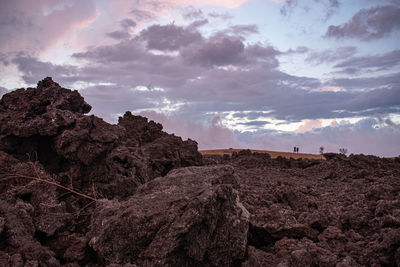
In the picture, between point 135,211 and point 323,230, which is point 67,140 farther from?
point 323,230

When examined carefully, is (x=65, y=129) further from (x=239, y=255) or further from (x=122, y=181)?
(x=239, y=255)

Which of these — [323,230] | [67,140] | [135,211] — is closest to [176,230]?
[135,211]

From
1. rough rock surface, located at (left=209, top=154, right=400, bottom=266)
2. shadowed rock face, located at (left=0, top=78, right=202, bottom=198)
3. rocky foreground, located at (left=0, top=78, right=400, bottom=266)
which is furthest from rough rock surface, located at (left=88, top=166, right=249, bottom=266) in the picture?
shadowed rock face, located at (left=0, top=78, right=202, bottom=198)

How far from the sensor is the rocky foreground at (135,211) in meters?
5.33

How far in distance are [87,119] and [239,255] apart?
19.9 ft

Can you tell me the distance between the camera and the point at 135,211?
5.51 m

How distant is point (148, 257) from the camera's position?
5.10 m

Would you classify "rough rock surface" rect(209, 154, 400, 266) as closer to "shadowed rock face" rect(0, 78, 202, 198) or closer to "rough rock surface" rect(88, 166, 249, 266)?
"rough rock surface" rect(88, 166, 249, 266)

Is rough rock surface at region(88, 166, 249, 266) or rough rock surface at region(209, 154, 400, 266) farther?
rough rock surface at region(209, 154, 400, 266)

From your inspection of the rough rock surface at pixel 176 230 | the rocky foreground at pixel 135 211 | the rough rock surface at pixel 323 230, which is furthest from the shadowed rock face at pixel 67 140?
the rough rock surface at pixel 323 230

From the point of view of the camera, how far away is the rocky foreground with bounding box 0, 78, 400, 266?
533 centimetres

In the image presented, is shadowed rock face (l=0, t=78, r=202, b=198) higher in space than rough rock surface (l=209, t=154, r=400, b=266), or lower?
higher

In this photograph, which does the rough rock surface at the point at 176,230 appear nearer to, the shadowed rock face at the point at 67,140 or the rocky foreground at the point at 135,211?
the rocky foreground at the point at 135,211

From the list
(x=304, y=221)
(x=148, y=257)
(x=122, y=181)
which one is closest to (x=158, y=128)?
(x=122, y=181)
